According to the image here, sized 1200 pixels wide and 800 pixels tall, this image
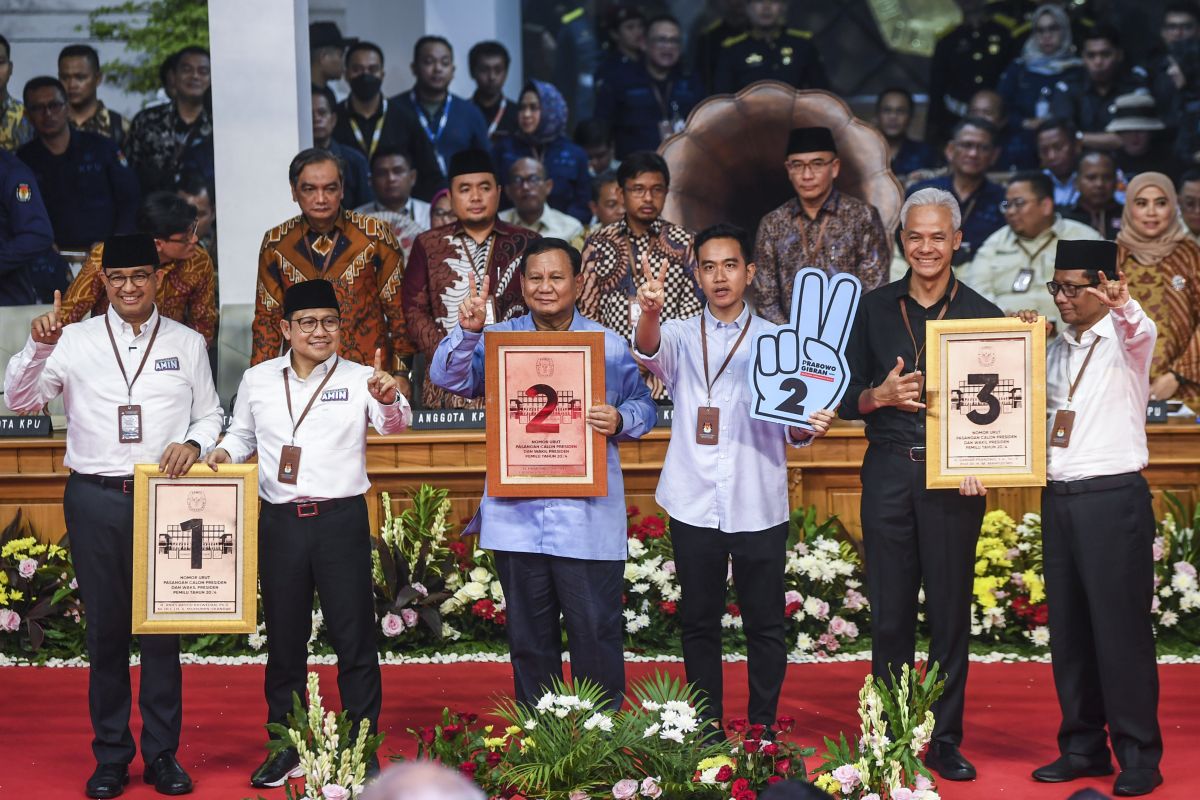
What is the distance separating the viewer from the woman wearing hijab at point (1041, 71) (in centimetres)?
970

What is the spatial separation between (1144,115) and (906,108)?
1.58m

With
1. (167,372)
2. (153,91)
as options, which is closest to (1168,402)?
(167,372)

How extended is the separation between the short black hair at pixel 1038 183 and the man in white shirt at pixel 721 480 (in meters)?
3.96

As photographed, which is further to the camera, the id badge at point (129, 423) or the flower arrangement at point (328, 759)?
the id badge at point (129, 423)

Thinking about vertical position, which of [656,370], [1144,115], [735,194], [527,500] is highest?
[1144,115]

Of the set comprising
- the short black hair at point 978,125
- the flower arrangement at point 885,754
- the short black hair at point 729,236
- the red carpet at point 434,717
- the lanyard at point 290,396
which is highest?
the short black hair at point 978,125

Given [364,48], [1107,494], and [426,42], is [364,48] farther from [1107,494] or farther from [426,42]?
[1107,494]

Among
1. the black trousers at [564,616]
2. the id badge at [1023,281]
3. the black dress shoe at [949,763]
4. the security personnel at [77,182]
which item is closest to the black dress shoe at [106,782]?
the black trousers at [564,616]

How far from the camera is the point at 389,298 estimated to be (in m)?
6.10

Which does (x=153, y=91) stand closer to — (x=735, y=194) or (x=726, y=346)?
(x=735, y=194)

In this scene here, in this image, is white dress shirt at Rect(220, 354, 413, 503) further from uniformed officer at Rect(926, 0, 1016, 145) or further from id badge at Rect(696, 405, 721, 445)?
uniformed officer at Rect(926, 0, 1016, 145)

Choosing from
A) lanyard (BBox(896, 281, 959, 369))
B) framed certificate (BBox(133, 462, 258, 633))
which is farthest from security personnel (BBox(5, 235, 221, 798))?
lanyard (BBox(896, 281, 959, 369))

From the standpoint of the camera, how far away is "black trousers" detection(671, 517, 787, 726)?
174 inches

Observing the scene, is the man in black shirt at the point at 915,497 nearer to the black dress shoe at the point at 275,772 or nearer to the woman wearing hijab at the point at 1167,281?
the black dress shoe at the point at 275,772
